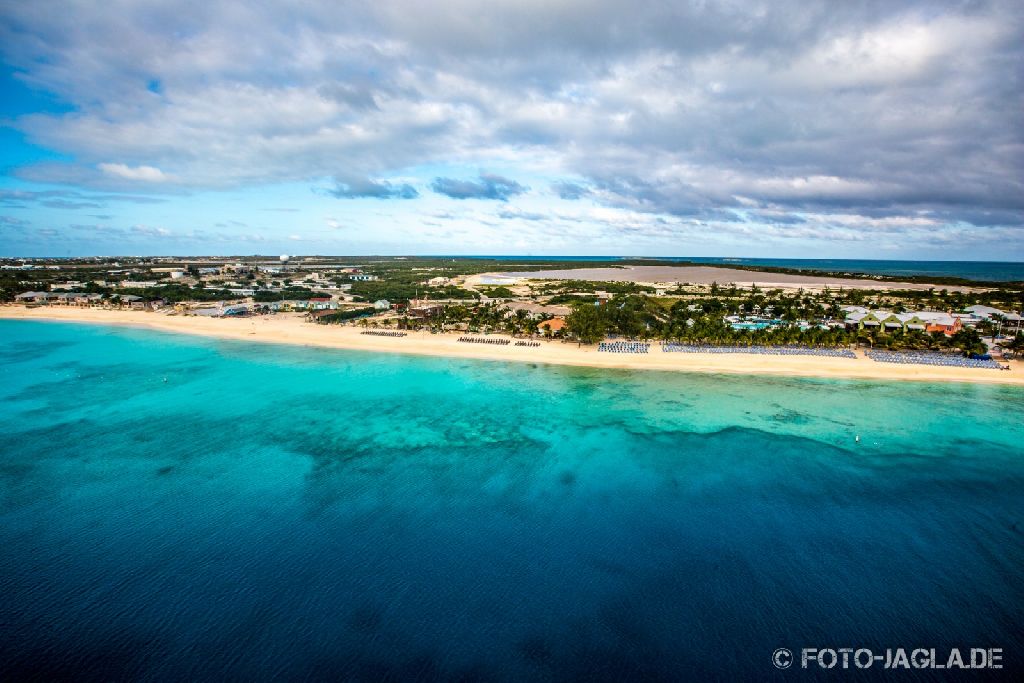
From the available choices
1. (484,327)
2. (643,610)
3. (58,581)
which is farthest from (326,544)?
(484,327)

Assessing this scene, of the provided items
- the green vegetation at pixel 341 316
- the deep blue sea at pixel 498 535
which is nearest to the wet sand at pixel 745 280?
the green vegetation at pixel 341 316

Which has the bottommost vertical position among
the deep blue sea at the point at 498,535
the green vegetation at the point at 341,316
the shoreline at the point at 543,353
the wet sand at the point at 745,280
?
the deep blue sea at the point at 498,535

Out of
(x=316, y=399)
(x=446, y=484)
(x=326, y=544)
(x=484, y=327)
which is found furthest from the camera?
(x=484, y=327)

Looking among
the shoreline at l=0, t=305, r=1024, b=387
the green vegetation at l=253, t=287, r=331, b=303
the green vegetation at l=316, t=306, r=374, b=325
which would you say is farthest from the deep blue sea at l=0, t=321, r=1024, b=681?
the green vegetation at l=253, t=287, r=331, b=303

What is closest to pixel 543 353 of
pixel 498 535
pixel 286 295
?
pixel 498 535

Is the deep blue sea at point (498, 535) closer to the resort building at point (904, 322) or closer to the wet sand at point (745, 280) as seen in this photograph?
the resort building at point (904, 322)

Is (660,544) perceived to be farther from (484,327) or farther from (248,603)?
(484,327)

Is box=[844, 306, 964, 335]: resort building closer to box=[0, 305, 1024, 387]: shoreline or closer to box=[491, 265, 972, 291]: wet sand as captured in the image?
box=[0, 305, 1024, 387]: shoreline
